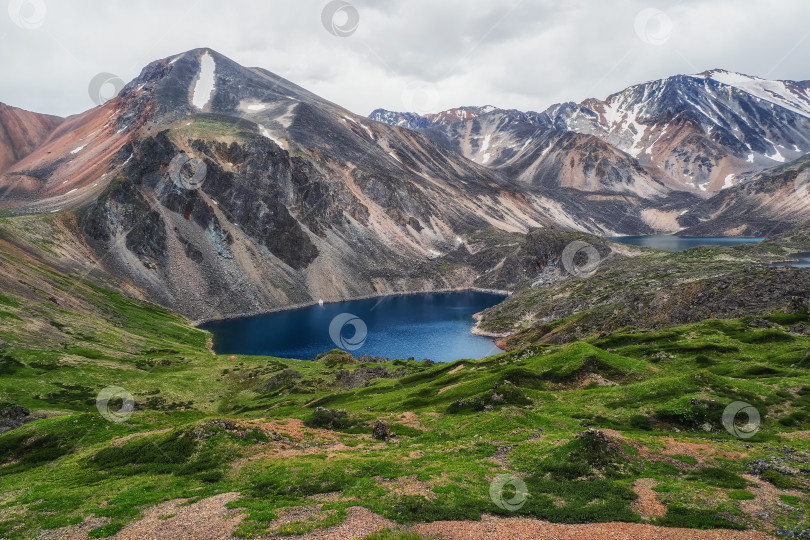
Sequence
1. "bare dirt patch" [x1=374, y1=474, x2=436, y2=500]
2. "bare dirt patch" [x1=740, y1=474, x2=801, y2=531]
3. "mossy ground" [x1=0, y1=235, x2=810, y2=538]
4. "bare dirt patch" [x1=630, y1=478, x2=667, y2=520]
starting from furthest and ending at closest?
"bare dirt patch" [x1=374, y1=474, x2=436, y2=500]
"mossy ground" [x1=0, y1=235, x2=810, y2=538]
"bare dirt patch" [x1=630, y1=478, x2=667, y2=520]
"bare dirt patch" [x1=740, y1=474, x2=801, y2=531]

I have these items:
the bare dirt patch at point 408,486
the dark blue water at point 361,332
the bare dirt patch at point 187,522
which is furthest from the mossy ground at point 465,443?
the dark blue water at point 361,332

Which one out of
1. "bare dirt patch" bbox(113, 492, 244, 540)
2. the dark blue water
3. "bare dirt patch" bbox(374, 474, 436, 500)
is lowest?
"bare dirt patch" bbox(113, 492, 244, 540)

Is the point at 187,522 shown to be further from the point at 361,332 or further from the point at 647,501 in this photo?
the point at 361,332

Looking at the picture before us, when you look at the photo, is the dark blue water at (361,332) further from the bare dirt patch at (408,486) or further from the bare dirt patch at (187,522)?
the bare dirt patch at (187,522)

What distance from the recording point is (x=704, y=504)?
2295cm

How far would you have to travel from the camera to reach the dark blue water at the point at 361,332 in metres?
129

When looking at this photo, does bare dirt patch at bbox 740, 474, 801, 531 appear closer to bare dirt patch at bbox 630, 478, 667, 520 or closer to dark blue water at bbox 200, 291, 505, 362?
bare dirt patch at bbox 630, 478, 667, 520

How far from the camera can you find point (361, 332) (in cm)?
15262

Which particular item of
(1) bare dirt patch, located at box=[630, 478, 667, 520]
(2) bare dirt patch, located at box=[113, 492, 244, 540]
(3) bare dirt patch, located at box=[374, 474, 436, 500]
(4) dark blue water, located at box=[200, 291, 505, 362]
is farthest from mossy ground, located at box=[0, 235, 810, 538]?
(4) dark blue water, located at box=[200, 291, 505, 362]

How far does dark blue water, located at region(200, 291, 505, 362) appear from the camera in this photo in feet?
423

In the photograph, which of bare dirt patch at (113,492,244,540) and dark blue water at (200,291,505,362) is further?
dark blue water at (200,291,505,362)

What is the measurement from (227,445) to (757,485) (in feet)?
112

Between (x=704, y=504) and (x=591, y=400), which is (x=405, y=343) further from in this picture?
(x=704, y=504)

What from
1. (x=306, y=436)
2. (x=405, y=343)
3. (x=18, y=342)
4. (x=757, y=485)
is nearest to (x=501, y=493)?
(x=757, y=485)
